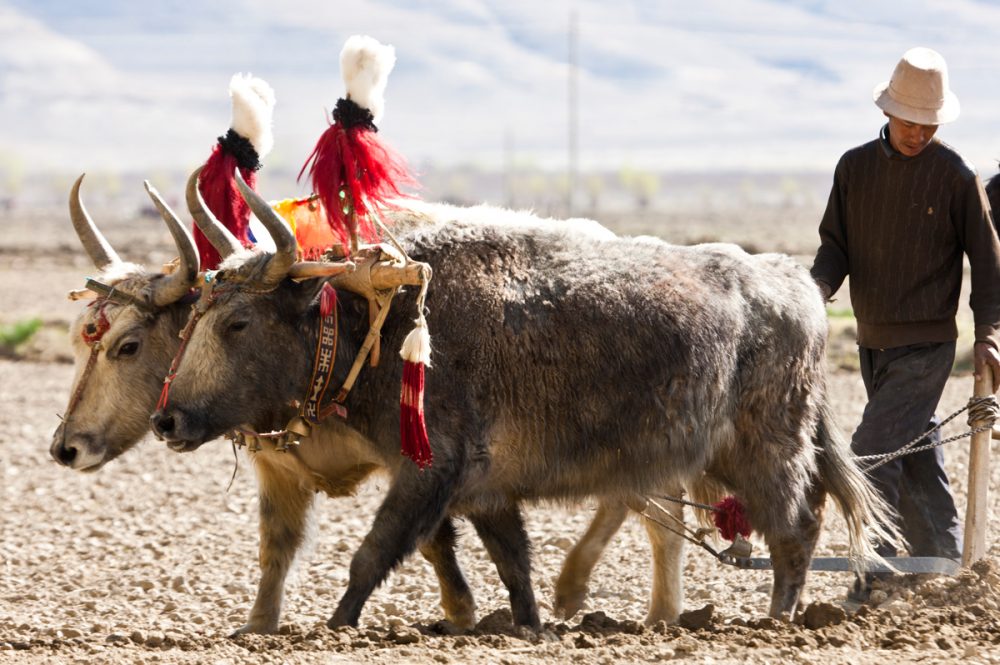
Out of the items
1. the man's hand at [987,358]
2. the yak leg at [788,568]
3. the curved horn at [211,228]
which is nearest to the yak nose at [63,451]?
the curved horn at [211,228]

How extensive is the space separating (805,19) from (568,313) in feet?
631

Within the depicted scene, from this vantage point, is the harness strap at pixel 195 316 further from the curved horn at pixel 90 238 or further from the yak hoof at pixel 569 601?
the yak hoof at pixel 569 601

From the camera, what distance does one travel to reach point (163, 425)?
528 cm

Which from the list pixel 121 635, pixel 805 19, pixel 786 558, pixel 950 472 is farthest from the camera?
pixel 805 19

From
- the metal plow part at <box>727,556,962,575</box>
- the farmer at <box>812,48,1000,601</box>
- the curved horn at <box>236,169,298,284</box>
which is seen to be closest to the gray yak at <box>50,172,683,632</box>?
the curved horn at <box>236,169,298,284</box>

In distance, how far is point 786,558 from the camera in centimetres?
587

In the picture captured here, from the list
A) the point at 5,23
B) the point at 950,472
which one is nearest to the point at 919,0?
the point at 5,23

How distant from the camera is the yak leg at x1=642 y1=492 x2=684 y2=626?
6.35 meters

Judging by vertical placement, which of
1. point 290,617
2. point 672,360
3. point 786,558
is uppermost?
point 672,360

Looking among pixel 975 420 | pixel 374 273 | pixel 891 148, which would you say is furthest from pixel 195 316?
pixel 975 420

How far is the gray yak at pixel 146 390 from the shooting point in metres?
5.54

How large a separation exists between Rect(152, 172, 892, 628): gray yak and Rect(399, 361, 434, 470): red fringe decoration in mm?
133

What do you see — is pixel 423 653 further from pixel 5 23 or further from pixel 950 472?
pixel 5 23

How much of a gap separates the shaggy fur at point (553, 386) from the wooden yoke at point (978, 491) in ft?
1.38
